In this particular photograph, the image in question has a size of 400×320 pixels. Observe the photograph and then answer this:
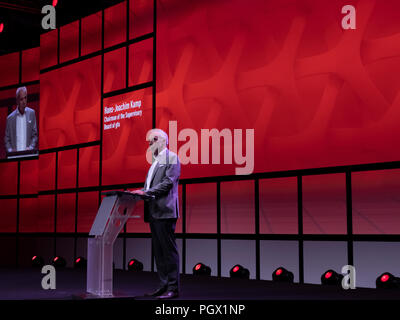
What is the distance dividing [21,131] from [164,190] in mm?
7162

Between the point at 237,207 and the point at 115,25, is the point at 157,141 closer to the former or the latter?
the point at 237,207

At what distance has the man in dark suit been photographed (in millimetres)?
5098

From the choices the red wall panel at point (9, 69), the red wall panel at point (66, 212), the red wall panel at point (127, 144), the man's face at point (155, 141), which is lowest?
the red wall panel at point (66, 212)

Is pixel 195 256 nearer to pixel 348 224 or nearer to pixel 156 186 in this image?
pixel 348 224

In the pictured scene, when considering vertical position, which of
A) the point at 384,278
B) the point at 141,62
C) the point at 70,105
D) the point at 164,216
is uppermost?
the point at 141,62

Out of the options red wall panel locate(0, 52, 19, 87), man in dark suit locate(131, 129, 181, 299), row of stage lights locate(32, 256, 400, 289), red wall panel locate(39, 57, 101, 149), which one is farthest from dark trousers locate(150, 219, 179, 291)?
red wall panel locate(0, 52, 19, 87)

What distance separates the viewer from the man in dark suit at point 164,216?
16.7 feet

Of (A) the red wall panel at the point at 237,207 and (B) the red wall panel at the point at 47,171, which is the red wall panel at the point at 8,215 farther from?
(A) the red wall panel at the point at 237,207

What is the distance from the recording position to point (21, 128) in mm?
11555

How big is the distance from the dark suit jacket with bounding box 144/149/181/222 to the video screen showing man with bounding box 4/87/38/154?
264 inches

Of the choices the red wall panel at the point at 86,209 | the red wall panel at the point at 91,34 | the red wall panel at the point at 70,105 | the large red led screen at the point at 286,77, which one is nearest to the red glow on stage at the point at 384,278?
the large red led screen at the point at 286,77

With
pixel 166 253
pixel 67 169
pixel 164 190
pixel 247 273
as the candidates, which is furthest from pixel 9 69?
pixel 166 253

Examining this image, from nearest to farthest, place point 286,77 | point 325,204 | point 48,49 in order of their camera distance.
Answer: point 325,204 < point 286,77 < point 48,49
